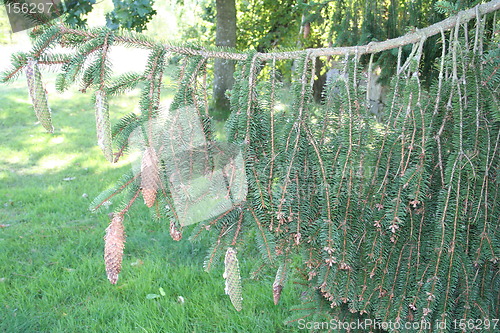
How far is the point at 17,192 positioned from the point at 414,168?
15.6 ft

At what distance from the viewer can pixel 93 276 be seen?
324 cm

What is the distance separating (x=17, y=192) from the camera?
15.9 feet

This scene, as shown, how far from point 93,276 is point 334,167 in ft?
8.19

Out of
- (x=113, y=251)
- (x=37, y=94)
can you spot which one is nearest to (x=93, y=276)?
(x=113, y=251)

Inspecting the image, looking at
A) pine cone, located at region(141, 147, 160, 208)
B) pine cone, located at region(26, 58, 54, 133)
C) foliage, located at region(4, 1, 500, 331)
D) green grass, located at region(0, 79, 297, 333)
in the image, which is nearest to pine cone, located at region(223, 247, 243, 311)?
foliage, located at region(4, 1, 500, 331)

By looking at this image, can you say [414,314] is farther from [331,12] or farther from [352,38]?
[331,12]

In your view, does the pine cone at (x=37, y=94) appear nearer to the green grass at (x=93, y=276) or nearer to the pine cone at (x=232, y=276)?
the green grass at (x=93, y=276)

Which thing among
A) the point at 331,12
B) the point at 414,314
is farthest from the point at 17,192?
the point at 414,314

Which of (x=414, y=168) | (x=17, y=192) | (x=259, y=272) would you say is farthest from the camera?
(x=17, y=192)

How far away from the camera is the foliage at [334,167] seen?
4.49 feet

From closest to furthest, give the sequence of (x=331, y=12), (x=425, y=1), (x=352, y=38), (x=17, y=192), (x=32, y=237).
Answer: (x=425, y=1) < (x=352, y=38) < (x=331, y=12) < (x=32, y=237) < (x=17, y=192)

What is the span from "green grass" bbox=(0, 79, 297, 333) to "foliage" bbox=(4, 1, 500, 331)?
43 centimetres

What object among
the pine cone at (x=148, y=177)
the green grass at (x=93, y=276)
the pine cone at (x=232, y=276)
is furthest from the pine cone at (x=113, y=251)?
the green grass at (x=93, y=276)

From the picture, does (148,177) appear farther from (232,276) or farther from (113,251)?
(232,276)
